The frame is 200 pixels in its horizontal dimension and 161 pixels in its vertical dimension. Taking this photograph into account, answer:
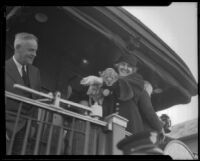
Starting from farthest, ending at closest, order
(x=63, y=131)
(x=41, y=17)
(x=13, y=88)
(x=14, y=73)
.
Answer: (x=41, y=17), (x=14, y=73), (x=13, y=88), (x=63, y=131)

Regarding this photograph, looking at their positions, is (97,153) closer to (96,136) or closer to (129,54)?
(96,136)

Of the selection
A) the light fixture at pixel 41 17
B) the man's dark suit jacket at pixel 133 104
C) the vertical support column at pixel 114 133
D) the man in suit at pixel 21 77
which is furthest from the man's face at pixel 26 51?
the man's dark suit jacket at pixel 133 104

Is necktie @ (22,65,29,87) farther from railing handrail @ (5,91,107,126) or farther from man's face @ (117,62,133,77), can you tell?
man's face @ (117,62,133,77)

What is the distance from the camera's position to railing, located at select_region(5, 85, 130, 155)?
427 cm

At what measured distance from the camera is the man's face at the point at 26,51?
4.91 metres

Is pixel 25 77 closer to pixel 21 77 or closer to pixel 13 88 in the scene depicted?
pixel 21 77

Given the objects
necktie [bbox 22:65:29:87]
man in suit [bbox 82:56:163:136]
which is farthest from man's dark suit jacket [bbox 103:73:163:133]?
necktie [bbox 22:65:29:87]

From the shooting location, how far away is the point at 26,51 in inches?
194

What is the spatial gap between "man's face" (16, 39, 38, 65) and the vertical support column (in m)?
1.33

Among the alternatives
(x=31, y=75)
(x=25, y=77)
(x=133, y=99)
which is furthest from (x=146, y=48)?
(x=25, y=77)

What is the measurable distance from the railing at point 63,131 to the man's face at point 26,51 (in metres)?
0.61

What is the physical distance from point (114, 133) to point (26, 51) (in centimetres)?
159

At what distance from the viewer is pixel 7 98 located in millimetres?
4234

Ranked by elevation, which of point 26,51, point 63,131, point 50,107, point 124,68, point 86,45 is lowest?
point 63,131
